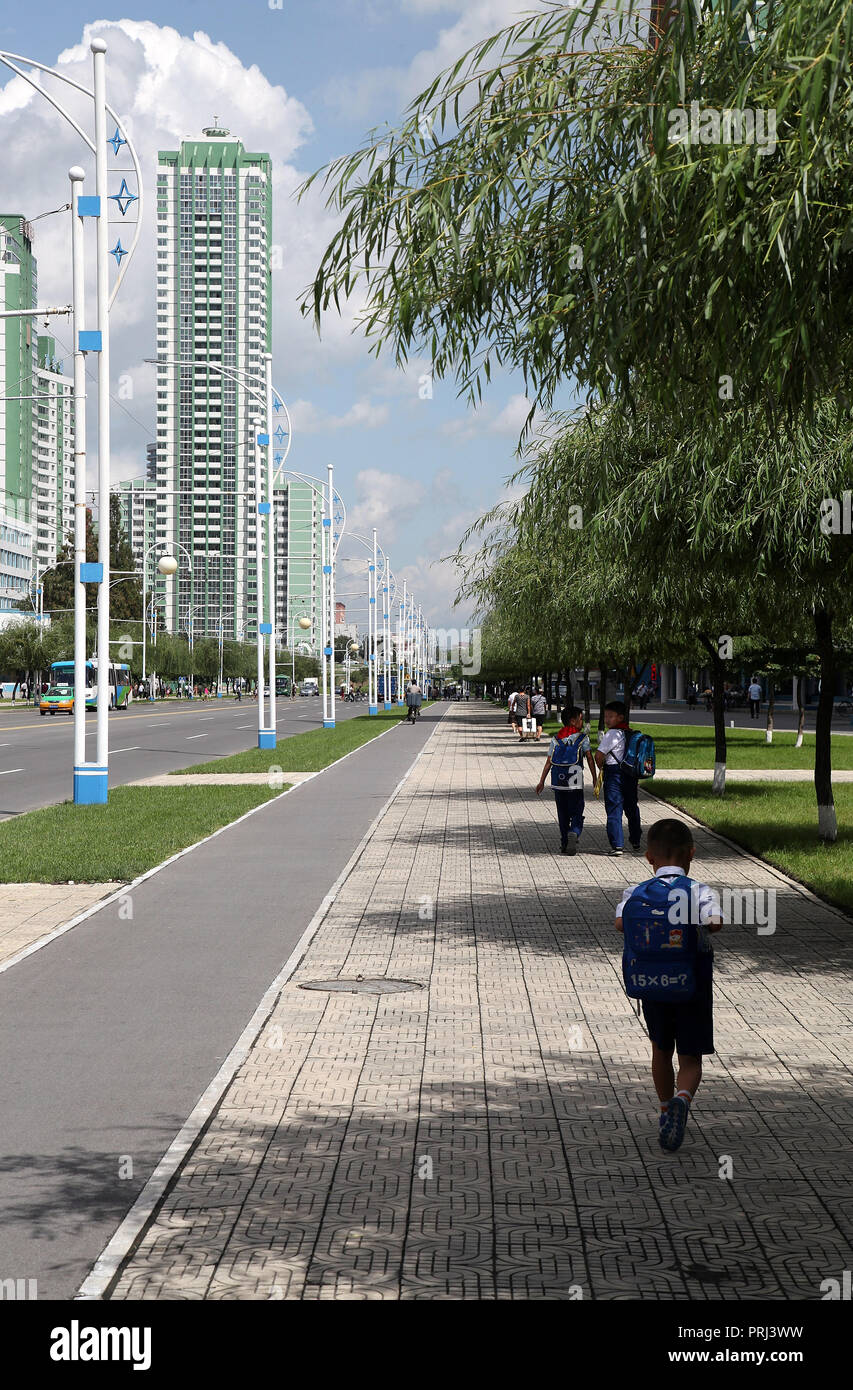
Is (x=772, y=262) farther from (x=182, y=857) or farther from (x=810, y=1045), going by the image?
(x=182, y=857)

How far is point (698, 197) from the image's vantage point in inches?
222

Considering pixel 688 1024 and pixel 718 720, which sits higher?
pixel 718 720

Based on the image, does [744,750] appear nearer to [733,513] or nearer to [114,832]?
[114,832]

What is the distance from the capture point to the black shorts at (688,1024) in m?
5.82

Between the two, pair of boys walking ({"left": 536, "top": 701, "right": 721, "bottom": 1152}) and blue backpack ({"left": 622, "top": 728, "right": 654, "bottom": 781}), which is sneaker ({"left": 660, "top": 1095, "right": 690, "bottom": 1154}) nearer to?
pair of boys walking ({"left": 536, "top": 701, "right": 721, "bottom": 1152})

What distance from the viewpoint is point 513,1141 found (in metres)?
5.81

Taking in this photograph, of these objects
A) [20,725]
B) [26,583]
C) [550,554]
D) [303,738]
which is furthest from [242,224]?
[550,554]

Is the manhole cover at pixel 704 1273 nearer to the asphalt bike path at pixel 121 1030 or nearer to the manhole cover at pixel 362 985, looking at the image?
the asphalt bike path at pixel 121 1030

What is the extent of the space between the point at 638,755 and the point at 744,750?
24.7 meters

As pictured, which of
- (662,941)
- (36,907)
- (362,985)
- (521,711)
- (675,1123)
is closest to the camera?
(675,1123)

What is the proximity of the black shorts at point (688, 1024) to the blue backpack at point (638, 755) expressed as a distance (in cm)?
934

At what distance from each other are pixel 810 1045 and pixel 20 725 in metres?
53.1

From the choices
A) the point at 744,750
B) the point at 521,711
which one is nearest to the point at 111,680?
the point at 521,711

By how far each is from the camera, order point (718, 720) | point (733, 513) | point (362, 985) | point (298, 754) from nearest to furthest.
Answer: point (362, 985) → point (733, 513) → point (718, 720) → point (298, 754)
